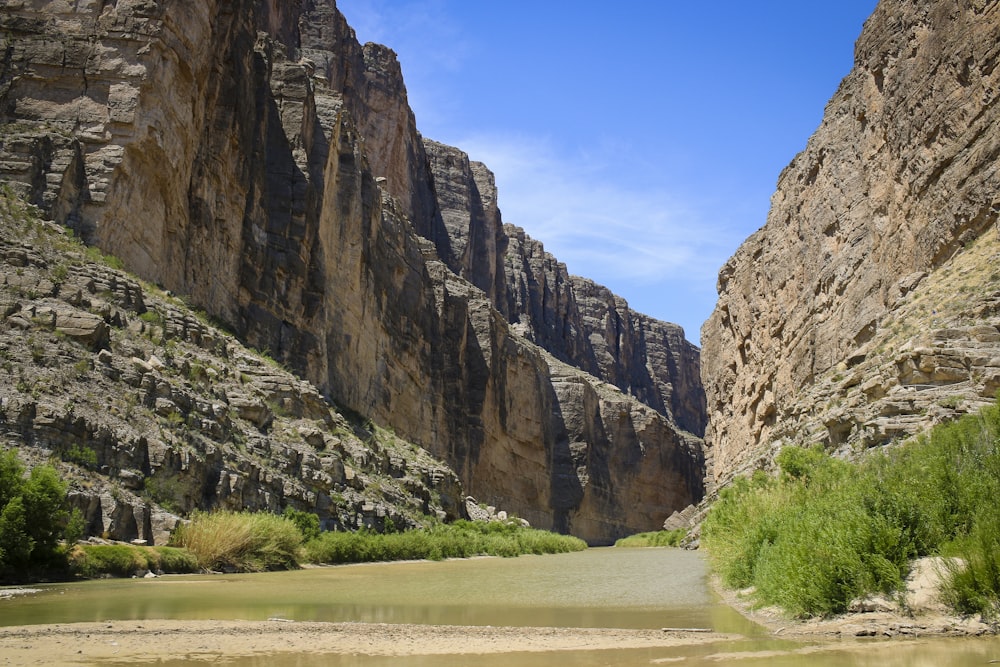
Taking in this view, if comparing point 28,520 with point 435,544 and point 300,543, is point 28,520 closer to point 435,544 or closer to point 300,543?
point 300,543

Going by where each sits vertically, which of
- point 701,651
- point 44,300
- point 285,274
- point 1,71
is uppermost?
point 1,71

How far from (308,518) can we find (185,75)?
22338 millimetres

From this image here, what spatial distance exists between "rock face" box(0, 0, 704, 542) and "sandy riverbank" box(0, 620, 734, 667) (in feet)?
86.6

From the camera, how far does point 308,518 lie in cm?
2927

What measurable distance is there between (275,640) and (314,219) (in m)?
40.3

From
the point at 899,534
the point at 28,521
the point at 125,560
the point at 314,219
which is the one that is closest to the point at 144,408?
the point at 125,560

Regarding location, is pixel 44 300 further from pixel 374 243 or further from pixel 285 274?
pixel 374 243

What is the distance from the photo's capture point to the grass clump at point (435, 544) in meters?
29.0

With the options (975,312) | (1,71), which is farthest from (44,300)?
(975,312)

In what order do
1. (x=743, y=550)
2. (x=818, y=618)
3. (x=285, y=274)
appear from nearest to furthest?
(x=818, y=618) → (x=743, y=550) → (x=285, y=274)

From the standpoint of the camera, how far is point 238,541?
2278 centimetres

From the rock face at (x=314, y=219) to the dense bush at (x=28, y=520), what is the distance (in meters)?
19.4

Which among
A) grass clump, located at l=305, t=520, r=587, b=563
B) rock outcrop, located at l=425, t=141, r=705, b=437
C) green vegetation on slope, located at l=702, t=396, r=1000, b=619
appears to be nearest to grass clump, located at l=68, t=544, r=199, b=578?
grass clump, located at l=305, t=520, r=587, b=563

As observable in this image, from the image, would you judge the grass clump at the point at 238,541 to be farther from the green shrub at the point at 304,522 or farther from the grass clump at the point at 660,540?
the grass clump at the point at 660,540
